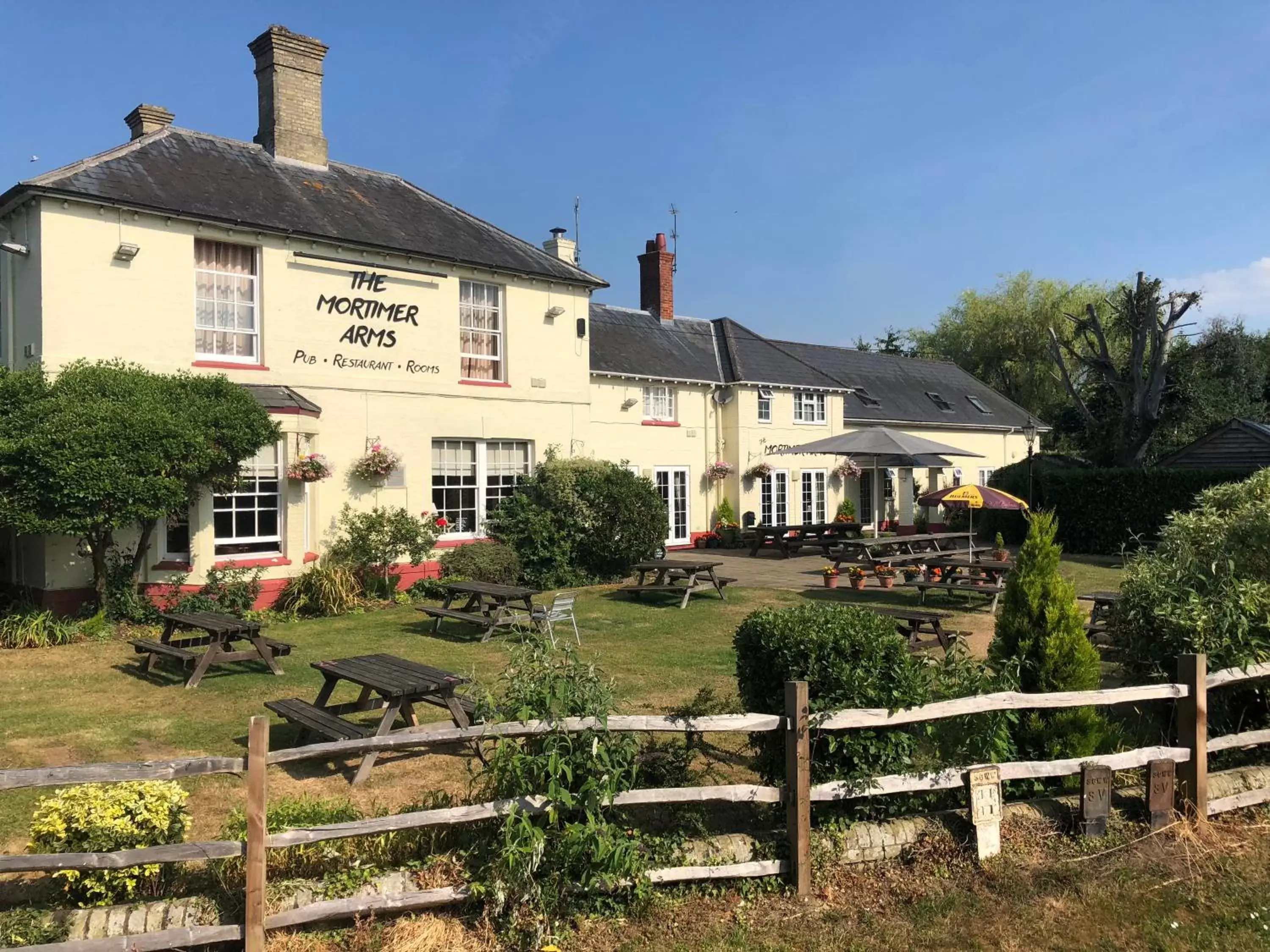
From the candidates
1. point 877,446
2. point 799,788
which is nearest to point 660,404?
point 877,446

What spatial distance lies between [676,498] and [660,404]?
2.81 m

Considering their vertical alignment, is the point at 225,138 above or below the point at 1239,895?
above

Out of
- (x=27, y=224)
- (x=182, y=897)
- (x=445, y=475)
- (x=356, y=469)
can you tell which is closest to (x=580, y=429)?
(x=445, y=475)

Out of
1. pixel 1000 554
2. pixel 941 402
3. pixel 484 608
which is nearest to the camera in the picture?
pixel 484 608

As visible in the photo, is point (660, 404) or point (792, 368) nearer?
point (660, 404)

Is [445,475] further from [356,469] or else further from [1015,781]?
[1015,781]

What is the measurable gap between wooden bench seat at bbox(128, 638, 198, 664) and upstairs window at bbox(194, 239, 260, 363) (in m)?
5.86

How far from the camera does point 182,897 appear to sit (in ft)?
15.0

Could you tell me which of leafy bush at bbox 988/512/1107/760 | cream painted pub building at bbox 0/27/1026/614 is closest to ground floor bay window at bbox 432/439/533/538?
cream painted pub building at bbox 0/27/1026/614

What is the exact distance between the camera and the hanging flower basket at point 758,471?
2697 centimetres

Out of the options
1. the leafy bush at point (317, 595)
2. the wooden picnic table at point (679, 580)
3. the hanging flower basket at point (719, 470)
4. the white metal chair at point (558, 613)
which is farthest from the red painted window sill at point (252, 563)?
the hanging flower basket at point (719, 470)

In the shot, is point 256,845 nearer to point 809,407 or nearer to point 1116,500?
point 1116,500

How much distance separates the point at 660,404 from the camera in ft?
84.2

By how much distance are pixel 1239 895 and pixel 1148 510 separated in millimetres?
21835
